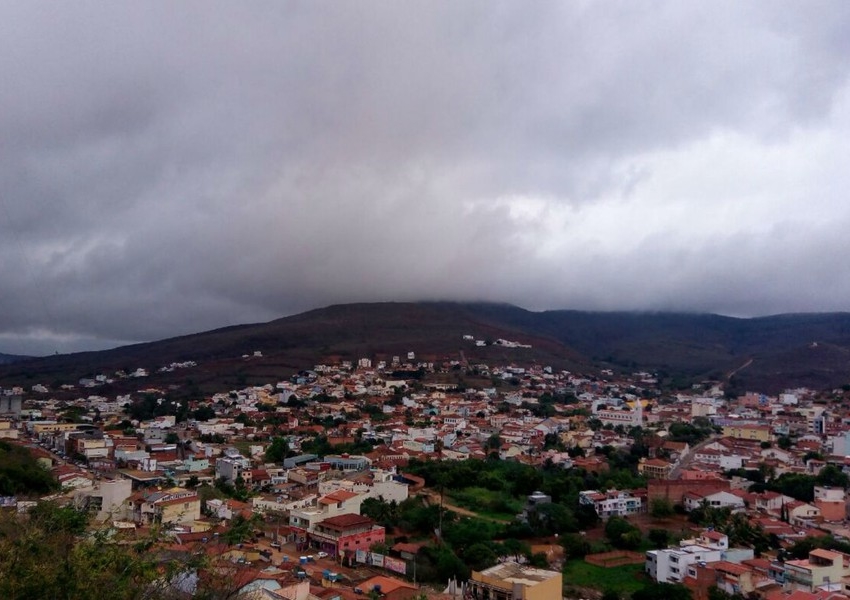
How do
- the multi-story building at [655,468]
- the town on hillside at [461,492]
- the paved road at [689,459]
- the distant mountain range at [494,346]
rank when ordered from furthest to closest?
the distant mountain range at [494,346] < the paved road at [689,459] < the multi-story building at [655,468] < the town on hillside at [461,492]

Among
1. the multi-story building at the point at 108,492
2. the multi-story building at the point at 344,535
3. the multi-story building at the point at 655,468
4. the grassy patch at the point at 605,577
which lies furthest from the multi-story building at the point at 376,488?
the multi-story building at the point at 655,468

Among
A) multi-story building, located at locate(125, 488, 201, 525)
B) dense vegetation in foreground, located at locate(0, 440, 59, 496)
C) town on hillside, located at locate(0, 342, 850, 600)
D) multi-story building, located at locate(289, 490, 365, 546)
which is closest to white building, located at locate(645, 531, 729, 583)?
town on hillside, located at locate(0, 342, 850, 600)

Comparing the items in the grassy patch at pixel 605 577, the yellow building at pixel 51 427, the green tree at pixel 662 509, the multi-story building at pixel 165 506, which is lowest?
the grassy patch at pixel 605 577

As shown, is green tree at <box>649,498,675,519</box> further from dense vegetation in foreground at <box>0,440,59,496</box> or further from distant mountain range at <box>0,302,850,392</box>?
distant mountain range at <box>0,302,850,392</box>

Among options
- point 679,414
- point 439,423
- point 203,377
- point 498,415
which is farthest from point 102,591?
point 203,377

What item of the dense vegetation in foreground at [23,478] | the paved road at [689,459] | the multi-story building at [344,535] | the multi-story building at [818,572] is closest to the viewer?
the multi-story building at [818,572]

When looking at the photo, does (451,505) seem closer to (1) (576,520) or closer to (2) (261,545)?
(1) (576,520)

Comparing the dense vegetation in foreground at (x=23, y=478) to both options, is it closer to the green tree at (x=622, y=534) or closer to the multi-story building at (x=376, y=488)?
the multi-story building at (x=376, y=488)

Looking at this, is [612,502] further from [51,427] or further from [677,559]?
[51,427]
